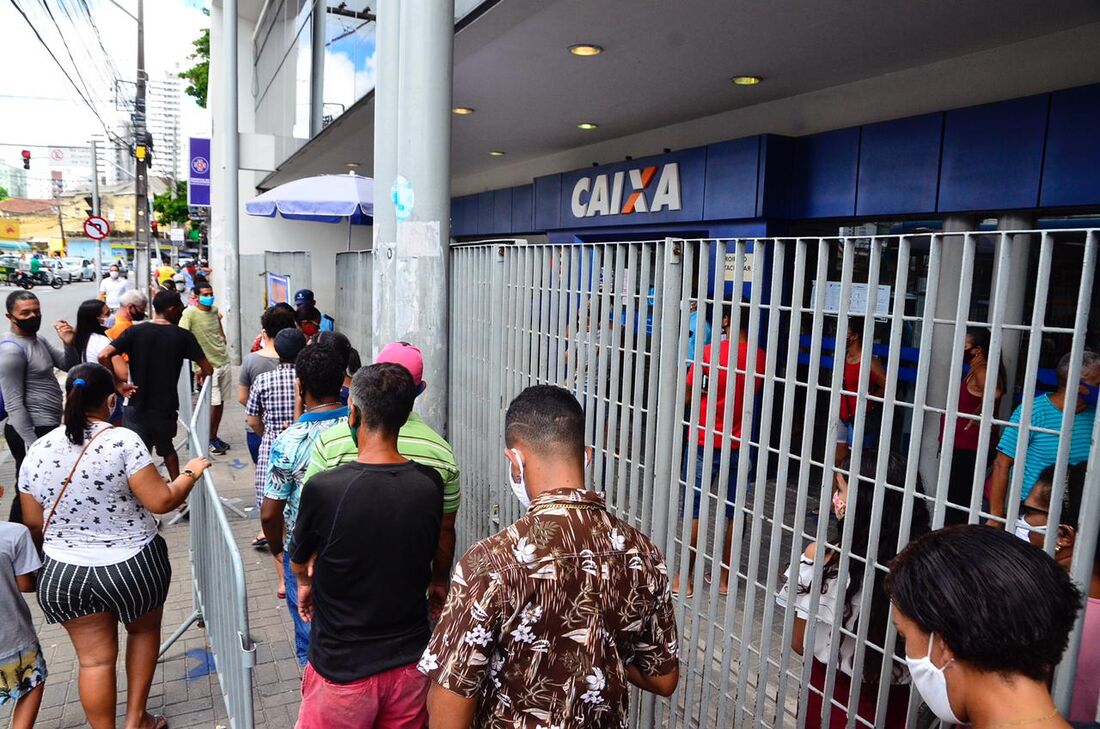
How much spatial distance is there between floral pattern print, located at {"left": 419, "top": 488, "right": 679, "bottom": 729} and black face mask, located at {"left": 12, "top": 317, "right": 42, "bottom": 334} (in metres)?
5.59

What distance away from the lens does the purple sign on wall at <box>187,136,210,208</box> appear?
21.6 metres

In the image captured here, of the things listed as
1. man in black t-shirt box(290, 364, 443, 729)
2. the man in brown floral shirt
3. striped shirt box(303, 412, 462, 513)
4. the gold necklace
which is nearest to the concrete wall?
striped shirt box(303, 412, 462, 513)

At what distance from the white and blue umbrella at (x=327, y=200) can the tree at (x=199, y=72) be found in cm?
3237

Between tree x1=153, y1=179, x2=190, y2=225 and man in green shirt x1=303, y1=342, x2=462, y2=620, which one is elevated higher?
tree x1=153, y1=179, x2=190, y2=225

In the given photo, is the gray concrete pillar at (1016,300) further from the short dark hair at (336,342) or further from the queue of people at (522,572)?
the short dark hair at (336,342)

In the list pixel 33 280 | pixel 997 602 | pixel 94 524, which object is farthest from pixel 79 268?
pixel 997 602

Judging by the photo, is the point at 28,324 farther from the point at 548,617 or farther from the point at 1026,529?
the point at 1026,529

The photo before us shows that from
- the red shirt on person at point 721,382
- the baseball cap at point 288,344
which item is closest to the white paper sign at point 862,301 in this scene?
the red shirt on person at point 721,382

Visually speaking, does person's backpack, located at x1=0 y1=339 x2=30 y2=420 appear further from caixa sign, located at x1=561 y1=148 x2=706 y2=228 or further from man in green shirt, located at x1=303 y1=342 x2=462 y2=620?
caixa sign, located at x1=561 y1=148 x2=706 y2=228

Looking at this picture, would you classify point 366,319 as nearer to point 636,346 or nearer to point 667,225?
point 667,225

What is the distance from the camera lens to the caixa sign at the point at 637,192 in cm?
822

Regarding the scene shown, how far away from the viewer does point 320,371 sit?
366 cm

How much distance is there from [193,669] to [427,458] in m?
2.59

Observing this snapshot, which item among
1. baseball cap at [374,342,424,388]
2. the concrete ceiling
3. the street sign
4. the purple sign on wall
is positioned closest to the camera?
baseball cap at [374,342,424,388]
